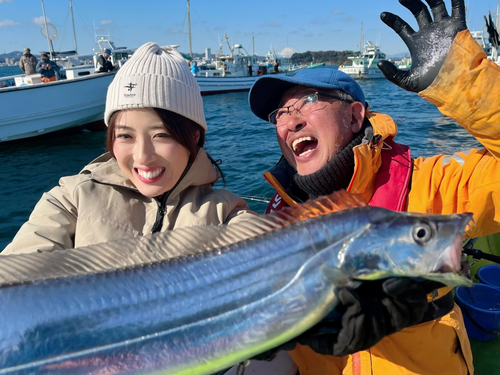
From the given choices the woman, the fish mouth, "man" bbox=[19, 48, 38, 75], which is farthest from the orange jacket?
"man" bbox=[19, 48, 38, 75]

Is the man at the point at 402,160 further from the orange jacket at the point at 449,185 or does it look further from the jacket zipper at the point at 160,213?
the jacket zipper at the point at 160,213

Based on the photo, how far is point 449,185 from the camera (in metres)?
2.55

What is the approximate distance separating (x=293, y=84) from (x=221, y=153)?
1217 cm

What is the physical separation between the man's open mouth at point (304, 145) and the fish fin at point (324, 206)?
53.6 inches

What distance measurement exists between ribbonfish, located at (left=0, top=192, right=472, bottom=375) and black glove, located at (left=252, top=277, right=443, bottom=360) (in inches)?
4.8

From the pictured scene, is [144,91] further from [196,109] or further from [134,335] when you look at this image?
[134,335]

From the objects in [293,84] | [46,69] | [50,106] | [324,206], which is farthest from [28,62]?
[324,206]

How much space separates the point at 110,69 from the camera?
22328mm

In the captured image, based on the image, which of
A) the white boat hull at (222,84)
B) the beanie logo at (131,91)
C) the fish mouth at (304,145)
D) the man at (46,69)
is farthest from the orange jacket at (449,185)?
the white boat hull at (222,84)

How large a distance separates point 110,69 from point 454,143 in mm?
20475

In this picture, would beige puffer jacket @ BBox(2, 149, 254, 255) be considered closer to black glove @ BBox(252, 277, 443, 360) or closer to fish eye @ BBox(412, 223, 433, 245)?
black glove @ BBox(252, 277, 443, 360)

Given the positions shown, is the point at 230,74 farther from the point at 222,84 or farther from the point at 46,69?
the point at 46,69

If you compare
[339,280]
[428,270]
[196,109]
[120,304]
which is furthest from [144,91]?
[428,270]

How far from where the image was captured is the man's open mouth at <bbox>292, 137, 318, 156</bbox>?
3030mm
